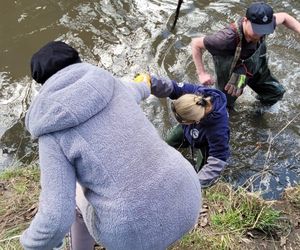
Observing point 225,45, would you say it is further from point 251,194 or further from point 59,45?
point 59,45

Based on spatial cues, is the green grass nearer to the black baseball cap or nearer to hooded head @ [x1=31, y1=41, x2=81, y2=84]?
hooded head @ [x1=31, y1=41, x2=81, y2=84]

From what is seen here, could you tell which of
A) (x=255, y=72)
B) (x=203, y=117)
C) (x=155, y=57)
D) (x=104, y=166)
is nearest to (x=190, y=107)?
(x=203, y=117)

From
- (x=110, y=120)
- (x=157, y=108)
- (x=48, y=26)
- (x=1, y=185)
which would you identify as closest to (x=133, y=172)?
(x=110, y=120)

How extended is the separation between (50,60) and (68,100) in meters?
0.21

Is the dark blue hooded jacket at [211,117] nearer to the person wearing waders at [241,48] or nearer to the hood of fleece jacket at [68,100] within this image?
the person wearing waders at [241,48]

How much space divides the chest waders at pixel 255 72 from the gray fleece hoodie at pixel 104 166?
7.10ft

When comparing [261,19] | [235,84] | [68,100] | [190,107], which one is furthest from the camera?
[235,84]

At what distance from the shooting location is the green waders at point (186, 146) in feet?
12.8

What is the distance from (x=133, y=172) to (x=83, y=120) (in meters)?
0.31

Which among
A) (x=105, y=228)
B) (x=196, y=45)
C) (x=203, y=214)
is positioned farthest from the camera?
(x=196, y=45)

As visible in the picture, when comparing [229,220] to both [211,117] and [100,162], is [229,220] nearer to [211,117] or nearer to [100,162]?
[211,117]

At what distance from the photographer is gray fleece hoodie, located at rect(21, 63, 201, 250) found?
1936 mm

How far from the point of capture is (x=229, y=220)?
3371mm

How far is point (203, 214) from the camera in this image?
11.4 ft
